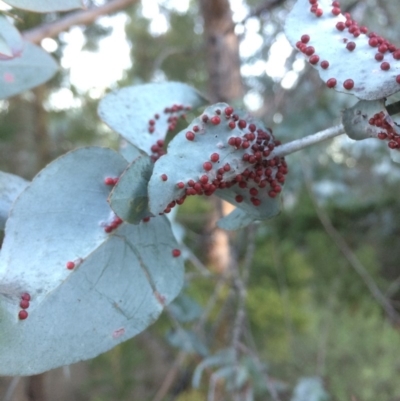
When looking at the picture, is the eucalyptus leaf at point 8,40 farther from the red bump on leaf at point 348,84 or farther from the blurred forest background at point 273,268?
the blurred forest background at point 273,268

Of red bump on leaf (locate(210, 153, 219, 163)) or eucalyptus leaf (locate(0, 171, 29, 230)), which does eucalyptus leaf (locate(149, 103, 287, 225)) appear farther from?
eucalyptus leaf (locate(0, 171, 29, 230))

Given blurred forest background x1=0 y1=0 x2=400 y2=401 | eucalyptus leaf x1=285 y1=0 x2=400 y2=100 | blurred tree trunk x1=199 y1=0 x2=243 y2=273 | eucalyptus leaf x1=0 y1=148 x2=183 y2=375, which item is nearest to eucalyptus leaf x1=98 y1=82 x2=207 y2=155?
eucalyptus leaf x1=0 y1=148 x2=183 y2=375

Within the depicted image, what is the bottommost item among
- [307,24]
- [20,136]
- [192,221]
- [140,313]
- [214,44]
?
[192,221]

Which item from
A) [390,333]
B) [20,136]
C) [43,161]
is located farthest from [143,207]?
[20,136]

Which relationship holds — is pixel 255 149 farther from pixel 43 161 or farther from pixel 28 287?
pixel 43 161

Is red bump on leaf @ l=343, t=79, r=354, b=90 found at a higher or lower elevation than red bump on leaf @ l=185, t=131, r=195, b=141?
higher
